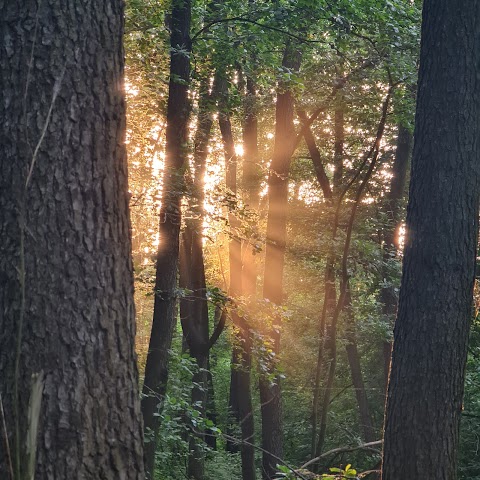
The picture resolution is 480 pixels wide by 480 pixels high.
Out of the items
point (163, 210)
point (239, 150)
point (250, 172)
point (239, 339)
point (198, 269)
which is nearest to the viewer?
point (163, 210)

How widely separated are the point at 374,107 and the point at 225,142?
4.34 m

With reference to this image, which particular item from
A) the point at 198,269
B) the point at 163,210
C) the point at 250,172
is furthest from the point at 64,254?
the point at 250,172

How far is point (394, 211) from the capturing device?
56.4 feet

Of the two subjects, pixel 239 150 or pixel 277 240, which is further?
pixel 239 150

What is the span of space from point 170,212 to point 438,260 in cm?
435

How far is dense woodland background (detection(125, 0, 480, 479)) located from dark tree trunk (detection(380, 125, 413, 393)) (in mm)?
57

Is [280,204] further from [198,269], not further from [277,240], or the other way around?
[198,269]

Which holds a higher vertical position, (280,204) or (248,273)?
(280,204)

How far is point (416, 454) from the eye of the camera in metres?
4.96

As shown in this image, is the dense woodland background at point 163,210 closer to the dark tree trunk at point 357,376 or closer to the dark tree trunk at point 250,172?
the dark tree trunk at point 250,172

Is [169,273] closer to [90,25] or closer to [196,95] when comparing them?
[196,95]

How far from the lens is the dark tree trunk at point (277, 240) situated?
14.5 m

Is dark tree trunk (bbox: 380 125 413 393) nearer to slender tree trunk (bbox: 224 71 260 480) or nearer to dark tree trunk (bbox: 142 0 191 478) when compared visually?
slender tree trunk (bbox: 224 71 260 480)

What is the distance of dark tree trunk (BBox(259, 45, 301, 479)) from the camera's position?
47.7ft
